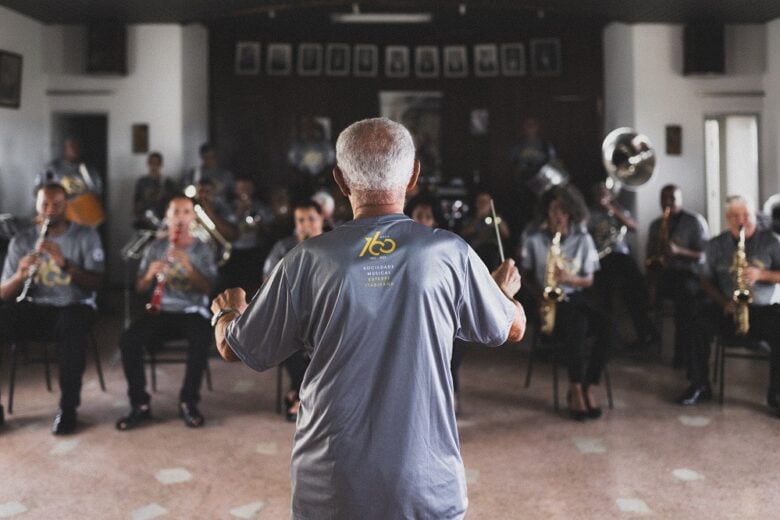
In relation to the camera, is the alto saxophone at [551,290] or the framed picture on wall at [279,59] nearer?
the alto saxophone at [551,290]

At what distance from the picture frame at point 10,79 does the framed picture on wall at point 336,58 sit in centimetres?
358

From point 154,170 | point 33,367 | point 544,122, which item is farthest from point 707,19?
point 33,367

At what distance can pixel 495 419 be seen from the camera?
455 centimetres

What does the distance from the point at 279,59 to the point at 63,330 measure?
21.5 ft

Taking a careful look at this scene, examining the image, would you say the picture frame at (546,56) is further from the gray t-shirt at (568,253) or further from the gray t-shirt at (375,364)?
the gray t-shirt at (375,364)

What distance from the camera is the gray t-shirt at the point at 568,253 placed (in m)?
5.00

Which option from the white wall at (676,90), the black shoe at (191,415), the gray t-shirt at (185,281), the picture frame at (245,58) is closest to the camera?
the black shoe at (191,415)

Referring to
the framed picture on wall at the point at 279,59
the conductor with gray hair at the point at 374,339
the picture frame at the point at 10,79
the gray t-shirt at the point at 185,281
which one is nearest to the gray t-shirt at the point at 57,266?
the gray t-shirt at the point at 185,281

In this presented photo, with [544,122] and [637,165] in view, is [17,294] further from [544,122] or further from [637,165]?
[544,122]

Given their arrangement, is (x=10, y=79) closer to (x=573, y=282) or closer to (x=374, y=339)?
(x=573, y=282)

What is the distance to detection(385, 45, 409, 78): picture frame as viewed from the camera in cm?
1051

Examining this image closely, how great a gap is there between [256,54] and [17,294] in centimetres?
629

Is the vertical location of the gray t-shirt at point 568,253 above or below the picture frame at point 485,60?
below

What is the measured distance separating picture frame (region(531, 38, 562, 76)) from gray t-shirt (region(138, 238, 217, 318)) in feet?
22.0
